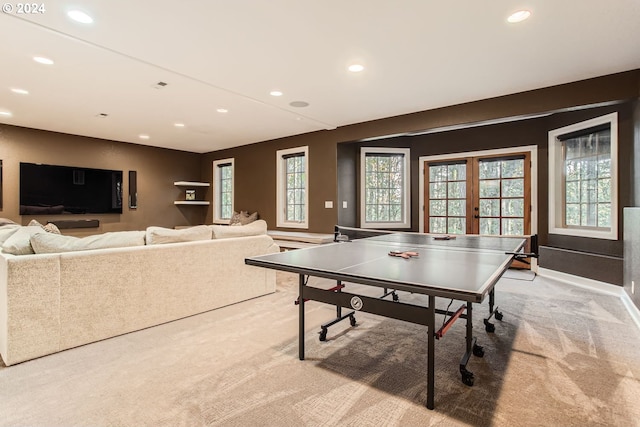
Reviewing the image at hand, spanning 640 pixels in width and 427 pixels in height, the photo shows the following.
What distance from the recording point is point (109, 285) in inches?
104

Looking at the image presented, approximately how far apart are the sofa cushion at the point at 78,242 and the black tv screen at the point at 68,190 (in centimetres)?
427

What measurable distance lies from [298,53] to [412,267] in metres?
2.24

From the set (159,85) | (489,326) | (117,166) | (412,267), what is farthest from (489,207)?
(117,166)

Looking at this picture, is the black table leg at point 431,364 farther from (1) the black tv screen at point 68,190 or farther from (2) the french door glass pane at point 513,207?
(1) the black tv screen at point 68,190

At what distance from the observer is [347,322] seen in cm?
308

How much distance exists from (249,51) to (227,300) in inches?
97.5

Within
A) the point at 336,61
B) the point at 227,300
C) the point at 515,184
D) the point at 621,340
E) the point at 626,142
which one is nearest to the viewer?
the point at 621,340

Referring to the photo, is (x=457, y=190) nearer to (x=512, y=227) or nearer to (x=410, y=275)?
(x=512, y=227)

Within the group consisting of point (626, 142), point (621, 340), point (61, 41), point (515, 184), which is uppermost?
point (61, 41)

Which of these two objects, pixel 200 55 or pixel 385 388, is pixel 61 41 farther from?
pixel 385 388

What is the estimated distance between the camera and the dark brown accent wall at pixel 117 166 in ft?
18.3

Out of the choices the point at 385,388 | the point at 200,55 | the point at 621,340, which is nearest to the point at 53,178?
the point at 200,55

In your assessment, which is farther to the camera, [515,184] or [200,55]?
[515,184]

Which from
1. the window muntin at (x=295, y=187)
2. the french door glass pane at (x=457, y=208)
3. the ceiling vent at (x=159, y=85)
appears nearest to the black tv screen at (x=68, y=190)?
the window muntin at (x=295, y=187)
